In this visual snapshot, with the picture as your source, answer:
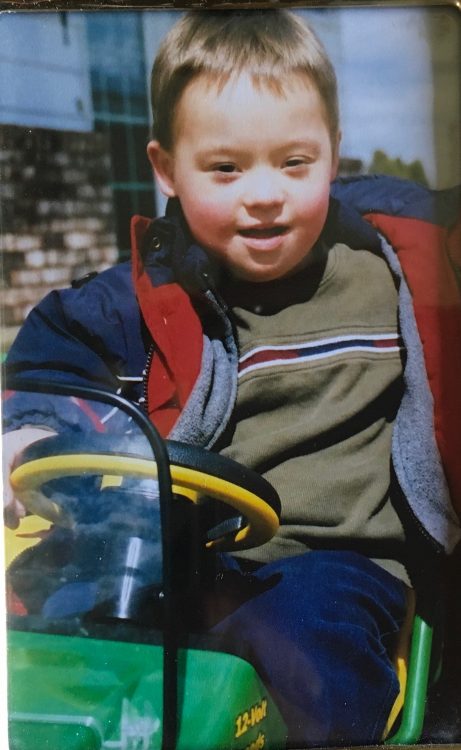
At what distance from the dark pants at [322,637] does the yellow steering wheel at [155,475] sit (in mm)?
115

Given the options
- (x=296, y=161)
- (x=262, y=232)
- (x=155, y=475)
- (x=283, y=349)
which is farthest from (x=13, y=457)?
(x=296, y=161)

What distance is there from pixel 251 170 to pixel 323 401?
60 centimetres

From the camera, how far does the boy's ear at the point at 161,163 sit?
7.02 ft

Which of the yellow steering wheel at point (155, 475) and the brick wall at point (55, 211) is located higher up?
the brick wall at point (55, 211)

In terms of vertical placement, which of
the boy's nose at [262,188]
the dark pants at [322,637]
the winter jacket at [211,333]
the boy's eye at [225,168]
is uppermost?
the boy's eye at [225,168]

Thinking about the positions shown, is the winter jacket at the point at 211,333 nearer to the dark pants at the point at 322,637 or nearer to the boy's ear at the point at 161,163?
the boy's ear at the point at 161,163

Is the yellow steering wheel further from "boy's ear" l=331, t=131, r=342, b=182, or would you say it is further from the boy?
"boy's ear" l=331, t=131, r=342, b=182

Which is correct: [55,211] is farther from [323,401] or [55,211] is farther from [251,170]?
[323,401]

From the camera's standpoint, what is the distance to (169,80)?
2.12 m

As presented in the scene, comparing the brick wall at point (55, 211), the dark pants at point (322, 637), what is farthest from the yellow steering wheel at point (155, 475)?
the brick wall at point (55, 211)

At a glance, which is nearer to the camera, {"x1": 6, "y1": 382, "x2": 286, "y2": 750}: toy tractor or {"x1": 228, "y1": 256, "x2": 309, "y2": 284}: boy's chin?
{"x1": 6, "y1": 382, "x2": 286, "y2": 750}: toy tractor

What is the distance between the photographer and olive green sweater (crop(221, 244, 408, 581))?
84.5 inches

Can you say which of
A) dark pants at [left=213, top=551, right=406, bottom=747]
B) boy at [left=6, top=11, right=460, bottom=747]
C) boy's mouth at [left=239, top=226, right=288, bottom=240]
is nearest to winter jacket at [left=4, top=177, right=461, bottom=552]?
boy at [left=6, top=11, right=460, bottom=747]

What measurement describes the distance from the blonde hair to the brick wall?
0.65 feet
